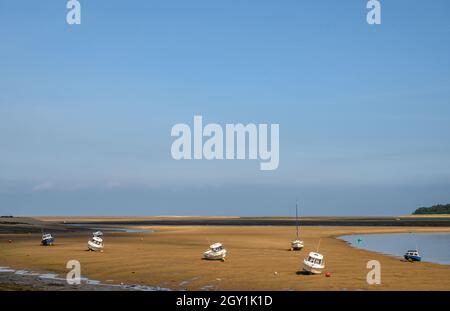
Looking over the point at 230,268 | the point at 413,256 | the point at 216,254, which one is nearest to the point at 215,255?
the point at 216,254

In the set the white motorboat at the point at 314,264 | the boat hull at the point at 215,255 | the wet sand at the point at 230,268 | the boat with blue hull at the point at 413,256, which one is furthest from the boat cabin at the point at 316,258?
the boat with blue hull at the point at 413,256

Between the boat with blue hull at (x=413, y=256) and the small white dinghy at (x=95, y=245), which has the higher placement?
the small white dinghy at (x=95, y=245)

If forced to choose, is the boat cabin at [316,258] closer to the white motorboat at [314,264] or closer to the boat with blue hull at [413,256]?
the white motorboat at [314,264]

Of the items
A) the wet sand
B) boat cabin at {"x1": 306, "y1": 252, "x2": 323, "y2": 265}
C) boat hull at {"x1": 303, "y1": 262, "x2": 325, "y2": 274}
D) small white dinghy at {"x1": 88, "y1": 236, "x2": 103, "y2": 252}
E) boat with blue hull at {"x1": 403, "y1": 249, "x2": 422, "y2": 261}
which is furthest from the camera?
small white dinghy at {"x1": 88, "y1": 236, "x2": 103, "y2": 252}

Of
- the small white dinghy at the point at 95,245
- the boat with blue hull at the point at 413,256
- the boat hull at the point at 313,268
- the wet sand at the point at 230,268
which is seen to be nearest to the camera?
the wet sand at the point at 230,268

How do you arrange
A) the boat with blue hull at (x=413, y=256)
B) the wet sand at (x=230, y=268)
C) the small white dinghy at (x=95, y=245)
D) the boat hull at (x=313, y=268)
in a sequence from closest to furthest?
the wet sand at (x=230, y=268) < the boat hull at (x=313, y=268) < the boat with blue hull at (x=413, y=256) < the small white dinghy at (x=95, y=245)

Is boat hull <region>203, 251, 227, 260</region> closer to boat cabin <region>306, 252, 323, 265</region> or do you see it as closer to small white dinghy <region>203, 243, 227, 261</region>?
small white dinghy <region>203, 243, 227, 261</region>

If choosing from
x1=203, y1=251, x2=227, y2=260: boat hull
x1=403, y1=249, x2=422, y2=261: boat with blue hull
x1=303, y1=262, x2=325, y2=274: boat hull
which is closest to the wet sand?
x1=303, y1=262, x2=325, y2=274: boat hull

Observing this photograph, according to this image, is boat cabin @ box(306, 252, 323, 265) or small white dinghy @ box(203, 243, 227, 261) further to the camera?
small white dinghy @ box(203, 243, 227, 261)

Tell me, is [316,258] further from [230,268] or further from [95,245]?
[95,245]

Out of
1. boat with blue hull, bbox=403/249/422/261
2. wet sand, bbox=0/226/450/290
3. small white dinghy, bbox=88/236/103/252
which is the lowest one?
wet sand, bbox=0/226/450/290

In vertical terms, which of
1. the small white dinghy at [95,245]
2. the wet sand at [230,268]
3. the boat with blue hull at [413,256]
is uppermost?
the small white dinghy at [95,245]

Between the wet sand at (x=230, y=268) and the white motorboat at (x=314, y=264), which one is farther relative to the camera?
the white motorboat at (x=314, y=264)
